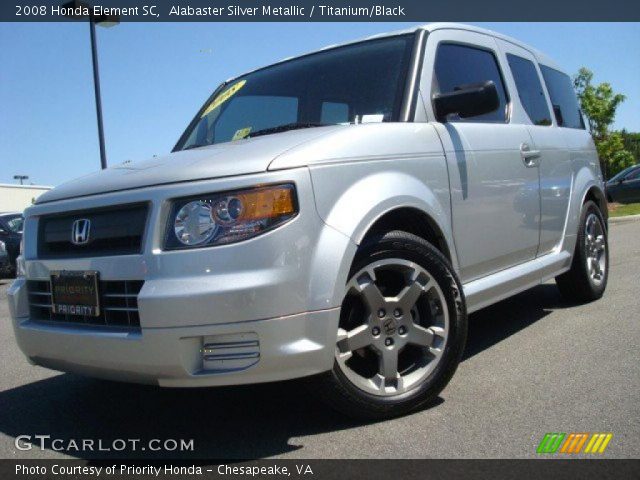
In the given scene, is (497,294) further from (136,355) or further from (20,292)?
(20,292)

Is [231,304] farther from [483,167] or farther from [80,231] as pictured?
[483,167]

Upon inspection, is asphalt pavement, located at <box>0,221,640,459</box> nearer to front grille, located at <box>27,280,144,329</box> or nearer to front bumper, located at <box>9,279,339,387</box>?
front bumper, located at <box>9,279,339,387</box>

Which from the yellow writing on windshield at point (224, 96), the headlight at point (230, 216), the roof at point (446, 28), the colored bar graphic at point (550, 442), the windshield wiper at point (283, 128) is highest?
the roof at point (446, 28)

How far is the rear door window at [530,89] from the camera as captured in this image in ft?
14.7

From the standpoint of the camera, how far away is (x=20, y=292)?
3084mm

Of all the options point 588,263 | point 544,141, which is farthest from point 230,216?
point 588,263

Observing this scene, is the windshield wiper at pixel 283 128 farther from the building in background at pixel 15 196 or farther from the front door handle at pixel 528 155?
the building in background at pixel 15 196

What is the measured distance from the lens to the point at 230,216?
99.0 inches

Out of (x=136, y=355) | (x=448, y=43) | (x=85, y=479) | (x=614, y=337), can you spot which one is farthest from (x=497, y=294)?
(x=85, y=479)

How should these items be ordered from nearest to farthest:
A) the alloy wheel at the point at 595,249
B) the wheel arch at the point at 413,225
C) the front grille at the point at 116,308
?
the front grille at the point at 116,308, the wheel arch at the point at 413,225, the alloy wheel at the point at 595,249

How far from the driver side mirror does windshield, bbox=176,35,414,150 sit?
247mm

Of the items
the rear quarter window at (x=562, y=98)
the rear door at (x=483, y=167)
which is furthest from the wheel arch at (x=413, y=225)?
the rear quarter window at (x=562, y=98)

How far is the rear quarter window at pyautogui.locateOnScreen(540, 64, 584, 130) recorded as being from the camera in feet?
16.6

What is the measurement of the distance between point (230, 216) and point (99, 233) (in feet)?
2.11
